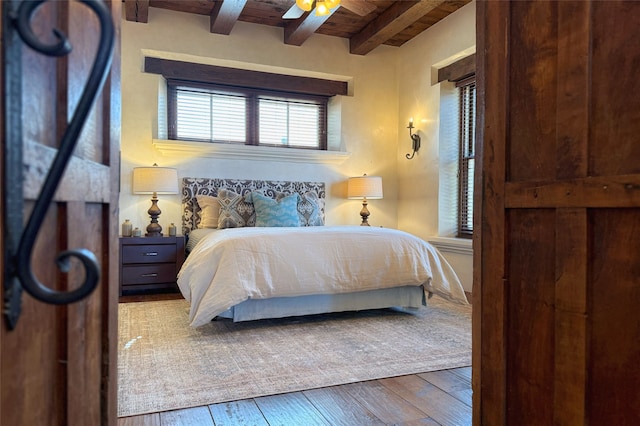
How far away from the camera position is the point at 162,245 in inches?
164

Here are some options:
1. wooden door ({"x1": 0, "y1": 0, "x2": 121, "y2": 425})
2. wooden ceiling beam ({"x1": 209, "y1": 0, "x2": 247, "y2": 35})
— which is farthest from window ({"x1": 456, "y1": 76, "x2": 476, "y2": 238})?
wooden door ({"x1": 0, "y1": 0, "x2": 121, "y2": 425})

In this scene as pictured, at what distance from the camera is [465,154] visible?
4.65 meters

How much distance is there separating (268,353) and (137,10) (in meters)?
3.71

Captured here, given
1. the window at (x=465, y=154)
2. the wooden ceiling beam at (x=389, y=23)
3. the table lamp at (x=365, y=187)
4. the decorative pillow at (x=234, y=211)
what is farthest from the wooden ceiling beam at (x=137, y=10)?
the window at (x=465, y=154)

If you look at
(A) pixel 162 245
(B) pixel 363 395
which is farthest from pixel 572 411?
(A) pixel 162 245

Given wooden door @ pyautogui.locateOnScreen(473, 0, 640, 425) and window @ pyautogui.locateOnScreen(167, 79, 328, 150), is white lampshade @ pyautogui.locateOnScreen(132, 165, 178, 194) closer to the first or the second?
window @ pyautogui.locateOnScreen(167, 79, 328, 150)

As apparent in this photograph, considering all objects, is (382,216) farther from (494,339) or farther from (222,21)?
(494,339)

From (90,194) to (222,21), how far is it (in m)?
4.28

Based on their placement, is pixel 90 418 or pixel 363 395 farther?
pixel 363 395

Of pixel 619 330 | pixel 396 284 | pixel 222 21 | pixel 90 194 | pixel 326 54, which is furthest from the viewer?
pixel 326 54

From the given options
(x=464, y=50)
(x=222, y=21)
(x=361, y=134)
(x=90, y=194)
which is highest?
(x=222, y=21)

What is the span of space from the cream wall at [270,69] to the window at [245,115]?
0.89 ft

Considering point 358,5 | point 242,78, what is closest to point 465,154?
point 358,5

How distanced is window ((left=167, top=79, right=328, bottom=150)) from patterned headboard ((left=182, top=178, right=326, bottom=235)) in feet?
1.69
